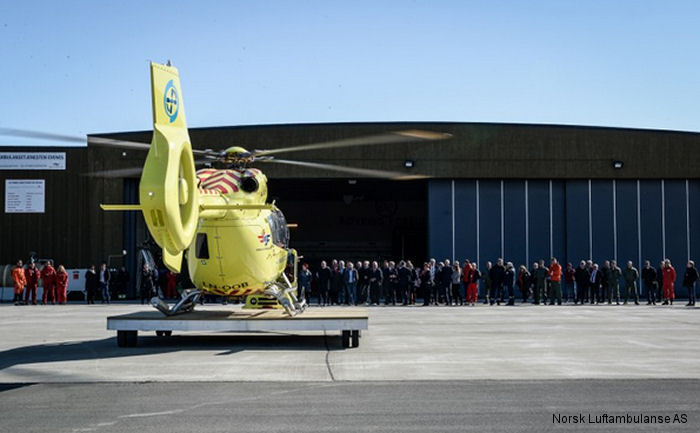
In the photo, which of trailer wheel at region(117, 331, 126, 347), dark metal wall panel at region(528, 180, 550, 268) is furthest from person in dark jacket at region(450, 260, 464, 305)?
trailer wheel at region(117, 331, 126, 347)

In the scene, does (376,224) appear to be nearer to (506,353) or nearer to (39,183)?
(39,183)

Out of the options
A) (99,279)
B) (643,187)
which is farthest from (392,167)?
(99,279)

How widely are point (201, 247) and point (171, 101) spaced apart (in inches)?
151

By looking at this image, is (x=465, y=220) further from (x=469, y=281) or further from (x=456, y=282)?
(x=456, y=282)

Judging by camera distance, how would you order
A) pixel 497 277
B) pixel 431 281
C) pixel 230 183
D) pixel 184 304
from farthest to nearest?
1. pixel 497 277
2. pixel 431 281
3. pixel 184 304
4. pixel 230 183

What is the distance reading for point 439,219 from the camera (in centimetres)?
3400

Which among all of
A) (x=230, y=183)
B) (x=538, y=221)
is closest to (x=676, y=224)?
(x=538, y=221)

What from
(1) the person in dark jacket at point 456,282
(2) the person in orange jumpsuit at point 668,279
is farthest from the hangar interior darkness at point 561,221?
(2) the person in orange jumpsuit at point 668,279

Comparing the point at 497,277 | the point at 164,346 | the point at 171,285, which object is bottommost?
the point at 164,346

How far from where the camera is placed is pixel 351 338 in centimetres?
1418

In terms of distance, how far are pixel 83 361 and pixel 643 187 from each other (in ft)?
92.3

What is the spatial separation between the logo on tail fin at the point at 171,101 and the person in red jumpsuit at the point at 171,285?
20.8m

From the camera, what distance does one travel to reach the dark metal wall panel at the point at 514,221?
111ft

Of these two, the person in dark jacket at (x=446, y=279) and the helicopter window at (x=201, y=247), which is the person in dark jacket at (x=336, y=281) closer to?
the person in dark jacket at (x=446, y=279)
